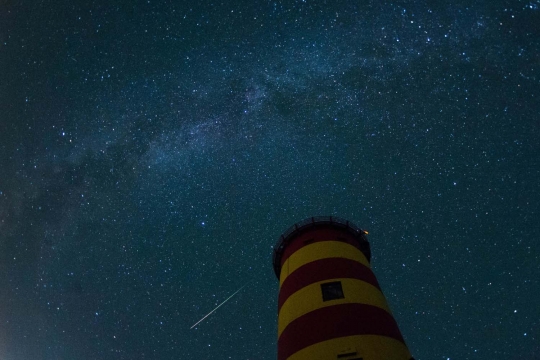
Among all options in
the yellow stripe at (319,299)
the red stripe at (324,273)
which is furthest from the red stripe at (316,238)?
the yellow stripe at (319,299)

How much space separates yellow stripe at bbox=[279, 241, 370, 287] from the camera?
50.9 ft

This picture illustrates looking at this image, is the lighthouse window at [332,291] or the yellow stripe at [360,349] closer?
the yellow stripe at [360,349]

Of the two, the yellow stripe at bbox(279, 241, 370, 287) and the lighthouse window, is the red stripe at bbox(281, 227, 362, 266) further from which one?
the lighthouse window

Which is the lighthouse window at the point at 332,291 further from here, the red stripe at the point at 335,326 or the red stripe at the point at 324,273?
the red stripe at the point at 335,326

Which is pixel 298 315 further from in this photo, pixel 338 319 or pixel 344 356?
pixel 344 356

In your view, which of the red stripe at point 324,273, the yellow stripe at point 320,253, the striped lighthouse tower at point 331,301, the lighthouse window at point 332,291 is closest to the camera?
the striped lighthouse tower at point 331,301

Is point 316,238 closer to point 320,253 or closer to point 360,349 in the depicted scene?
point 320,253

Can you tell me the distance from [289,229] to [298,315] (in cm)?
489

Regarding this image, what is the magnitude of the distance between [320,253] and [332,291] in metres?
2.11

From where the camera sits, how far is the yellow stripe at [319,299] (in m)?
13.3

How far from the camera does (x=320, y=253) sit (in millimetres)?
15633

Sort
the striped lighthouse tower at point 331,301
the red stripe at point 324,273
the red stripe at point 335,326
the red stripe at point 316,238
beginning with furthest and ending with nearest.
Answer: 1. the red stripe at point 316,238
2. the red stripe at point 324,273
3. the red stripe at point 335,326
4. the striped lighthouse tower at point 331,301

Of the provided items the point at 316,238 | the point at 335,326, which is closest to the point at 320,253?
the point at 316,238

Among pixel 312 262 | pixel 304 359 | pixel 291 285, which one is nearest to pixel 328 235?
pixel 312 262
